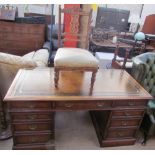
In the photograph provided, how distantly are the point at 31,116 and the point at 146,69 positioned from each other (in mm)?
1416

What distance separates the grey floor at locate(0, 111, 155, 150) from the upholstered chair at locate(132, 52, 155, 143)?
21 centimetres

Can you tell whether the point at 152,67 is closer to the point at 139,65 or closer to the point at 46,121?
the point at 139,65

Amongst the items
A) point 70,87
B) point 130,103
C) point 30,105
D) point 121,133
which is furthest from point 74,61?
point 121,133

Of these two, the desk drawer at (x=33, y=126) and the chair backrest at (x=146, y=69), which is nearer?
the desk drawer at (x=33, y=126)

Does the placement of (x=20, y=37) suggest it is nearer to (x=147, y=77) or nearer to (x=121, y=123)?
(x=147, y=77)

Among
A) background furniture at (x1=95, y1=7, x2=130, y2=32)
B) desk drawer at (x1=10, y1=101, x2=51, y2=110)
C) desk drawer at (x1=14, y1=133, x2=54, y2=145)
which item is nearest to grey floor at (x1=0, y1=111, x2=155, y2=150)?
desk drawer at (x1=14, y1=133, x2=54, y2=145)

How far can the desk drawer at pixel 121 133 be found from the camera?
1.68 meters

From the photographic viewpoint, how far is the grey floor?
174 cm

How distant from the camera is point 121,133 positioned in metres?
1.70

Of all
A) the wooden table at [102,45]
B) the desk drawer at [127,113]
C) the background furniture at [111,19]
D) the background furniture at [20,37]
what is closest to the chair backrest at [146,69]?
the desk drawer at [127,113]

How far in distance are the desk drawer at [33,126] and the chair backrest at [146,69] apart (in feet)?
3.94

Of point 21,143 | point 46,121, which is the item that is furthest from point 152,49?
point 21,143

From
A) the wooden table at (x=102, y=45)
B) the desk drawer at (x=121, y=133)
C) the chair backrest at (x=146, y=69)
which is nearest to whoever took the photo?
the desk drawer at (x=121, y=133)

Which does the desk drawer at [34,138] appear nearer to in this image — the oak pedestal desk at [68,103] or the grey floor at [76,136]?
the oak pedestal desk at [68,103]
